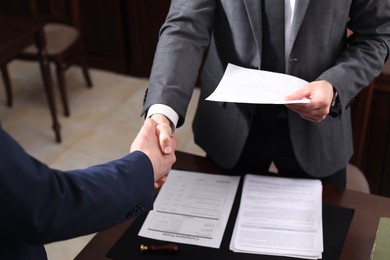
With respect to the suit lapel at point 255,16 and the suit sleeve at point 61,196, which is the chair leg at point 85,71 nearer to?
the suit lapel at point 255,16

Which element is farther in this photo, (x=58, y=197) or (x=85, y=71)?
(x=85, y=71)

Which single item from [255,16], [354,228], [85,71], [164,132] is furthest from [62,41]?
[354,228]

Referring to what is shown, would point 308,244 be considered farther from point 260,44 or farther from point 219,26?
point 219,26

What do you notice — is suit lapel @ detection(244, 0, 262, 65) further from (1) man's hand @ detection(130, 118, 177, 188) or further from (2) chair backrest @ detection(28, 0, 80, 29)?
(2) chair backrest @ detection(28, 0, 80, 29)

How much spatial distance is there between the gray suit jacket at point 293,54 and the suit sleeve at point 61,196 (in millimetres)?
378

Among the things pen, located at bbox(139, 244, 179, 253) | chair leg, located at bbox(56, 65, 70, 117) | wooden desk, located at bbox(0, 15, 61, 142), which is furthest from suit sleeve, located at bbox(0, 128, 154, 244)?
chair leg, located at bbox(56, 65, 70, 117)

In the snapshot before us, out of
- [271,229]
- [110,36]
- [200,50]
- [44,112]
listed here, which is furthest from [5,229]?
[110,36]

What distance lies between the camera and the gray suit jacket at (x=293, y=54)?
1371 millimetres

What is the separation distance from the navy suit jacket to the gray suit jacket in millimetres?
369

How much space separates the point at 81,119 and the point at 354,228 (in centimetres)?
242

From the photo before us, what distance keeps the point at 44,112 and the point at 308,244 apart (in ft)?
8.63

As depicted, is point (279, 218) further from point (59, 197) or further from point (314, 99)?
point (59, 197)

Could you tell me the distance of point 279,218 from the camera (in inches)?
52.2

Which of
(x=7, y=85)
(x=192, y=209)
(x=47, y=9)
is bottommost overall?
(x=7, y=85)
